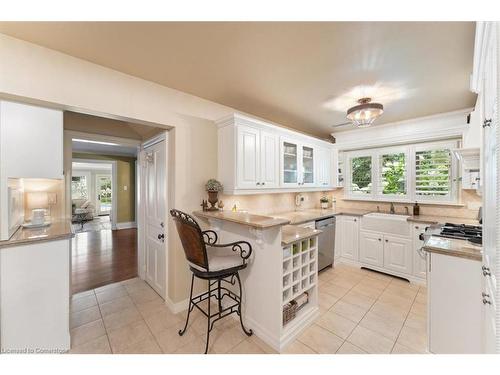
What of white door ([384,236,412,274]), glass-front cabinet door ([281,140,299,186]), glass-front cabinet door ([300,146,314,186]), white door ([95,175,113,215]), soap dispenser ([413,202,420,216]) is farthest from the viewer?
white door ([95,175,113,215])

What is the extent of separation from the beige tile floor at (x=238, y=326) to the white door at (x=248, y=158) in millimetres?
1551

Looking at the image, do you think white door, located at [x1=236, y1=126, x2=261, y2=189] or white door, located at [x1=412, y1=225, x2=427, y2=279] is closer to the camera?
white door, located at [x1=236, y1=126, x2=261, y2=189]

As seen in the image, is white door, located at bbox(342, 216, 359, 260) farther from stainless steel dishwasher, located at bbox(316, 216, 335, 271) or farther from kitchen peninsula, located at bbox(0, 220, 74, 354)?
kitchen peninsula, located at bbox(0, 220, 74, 354)

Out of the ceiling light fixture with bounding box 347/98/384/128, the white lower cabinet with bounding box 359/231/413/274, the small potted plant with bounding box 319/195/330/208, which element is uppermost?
the ceiling light fixture with bounding box 347/98/384/128

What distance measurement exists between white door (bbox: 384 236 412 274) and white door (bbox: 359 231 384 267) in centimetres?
7

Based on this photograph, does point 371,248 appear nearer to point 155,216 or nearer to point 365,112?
point 365,112

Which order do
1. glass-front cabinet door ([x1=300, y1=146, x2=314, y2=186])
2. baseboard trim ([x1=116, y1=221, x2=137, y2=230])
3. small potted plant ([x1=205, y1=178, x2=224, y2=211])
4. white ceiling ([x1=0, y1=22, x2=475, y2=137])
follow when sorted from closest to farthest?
1. white ceiling ([x1=0, y1=22, x2=475, y2=137])
2. small potted plant ([x1=205, y1=178, x2=224, y2=211])
3. glass-front cabinet door ([x1=300, y1=146, x2=314, y2=186])
4. baseboard trim ([x1=116, y1=221, x2=137, y2=230])

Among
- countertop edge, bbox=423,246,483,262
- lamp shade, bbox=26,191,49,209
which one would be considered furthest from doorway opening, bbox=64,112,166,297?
countertop edge, bbox=423,246,483,262

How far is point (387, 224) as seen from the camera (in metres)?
3.17

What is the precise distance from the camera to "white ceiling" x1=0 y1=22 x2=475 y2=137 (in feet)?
4.61

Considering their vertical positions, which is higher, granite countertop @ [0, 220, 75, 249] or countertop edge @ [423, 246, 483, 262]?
granite countertop @ [0, 220, 75, 249]

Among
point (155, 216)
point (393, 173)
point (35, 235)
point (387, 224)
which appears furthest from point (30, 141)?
point (393, 173)
